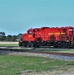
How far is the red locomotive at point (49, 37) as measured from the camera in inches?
2272

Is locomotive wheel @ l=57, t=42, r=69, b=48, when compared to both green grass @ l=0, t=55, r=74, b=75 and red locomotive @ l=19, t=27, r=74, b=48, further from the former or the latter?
green grass @ l=0, t=55, r=74, b=75

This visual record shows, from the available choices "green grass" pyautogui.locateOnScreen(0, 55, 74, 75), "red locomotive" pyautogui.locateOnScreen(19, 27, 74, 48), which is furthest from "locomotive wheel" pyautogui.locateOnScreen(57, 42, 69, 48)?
"green grass" pyautogui.locateOnScreen(0, 55, 74, 75)

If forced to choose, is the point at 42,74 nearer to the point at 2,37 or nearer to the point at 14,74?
Answer: the point at 14,74

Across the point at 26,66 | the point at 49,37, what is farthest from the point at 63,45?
the point at 26,66

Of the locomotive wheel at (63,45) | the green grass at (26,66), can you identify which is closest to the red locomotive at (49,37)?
the locomotive wheel at (63,45)

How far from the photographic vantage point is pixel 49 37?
60938 millimetres

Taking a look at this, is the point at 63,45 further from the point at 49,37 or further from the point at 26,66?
the point at 26,66

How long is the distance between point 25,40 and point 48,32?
4893mm

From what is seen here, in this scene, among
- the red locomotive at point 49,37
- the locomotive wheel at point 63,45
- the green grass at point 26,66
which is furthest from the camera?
the red locomotive at point 49,37

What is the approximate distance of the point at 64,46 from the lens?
56.5 m

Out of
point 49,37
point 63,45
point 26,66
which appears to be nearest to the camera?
point 26,66

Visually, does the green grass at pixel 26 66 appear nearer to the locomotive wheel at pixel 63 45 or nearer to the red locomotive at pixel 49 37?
the locomotive wheel at pixel 63 45

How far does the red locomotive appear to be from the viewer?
5772cm

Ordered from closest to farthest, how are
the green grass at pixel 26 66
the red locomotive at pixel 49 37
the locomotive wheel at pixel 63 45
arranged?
the green grass at pixel 26 66
the locomotive wheel at pixel 63 45
the red locomotive at pixel 49 37
